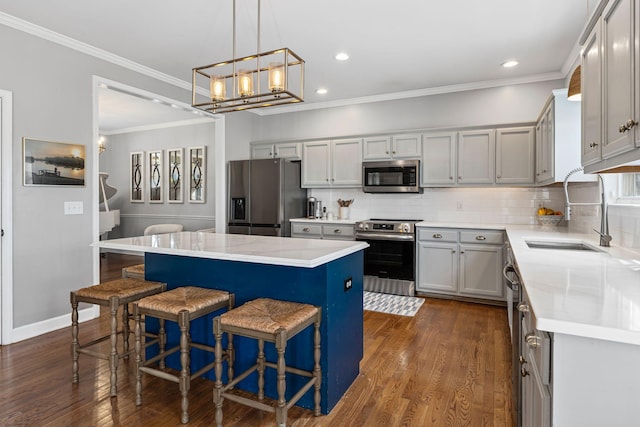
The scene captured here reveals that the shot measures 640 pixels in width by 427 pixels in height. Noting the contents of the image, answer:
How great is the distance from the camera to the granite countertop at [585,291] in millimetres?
889

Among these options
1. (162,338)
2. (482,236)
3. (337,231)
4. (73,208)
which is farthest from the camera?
(337,231)

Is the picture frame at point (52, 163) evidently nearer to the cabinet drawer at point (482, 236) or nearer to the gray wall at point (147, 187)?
the gray wall at point (147, 187)

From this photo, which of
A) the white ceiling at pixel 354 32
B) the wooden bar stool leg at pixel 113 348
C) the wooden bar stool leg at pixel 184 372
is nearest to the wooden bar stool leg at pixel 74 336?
the wooden bar stool leg at pixel 113 348

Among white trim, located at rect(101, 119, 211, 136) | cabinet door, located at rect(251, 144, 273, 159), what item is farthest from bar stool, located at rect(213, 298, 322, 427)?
white trim, located at rect(101, 119, 211, 136)

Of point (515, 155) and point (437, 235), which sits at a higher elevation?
point (515, 155)

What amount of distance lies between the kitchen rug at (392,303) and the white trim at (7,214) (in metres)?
3.33

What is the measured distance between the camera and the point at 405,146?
15.8 feet

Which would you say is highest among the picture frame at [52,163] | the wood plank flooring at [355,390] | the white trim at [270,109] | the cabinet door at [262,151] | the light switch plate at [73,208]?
the white trim at [270,109]

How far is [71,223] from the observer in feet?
11.6

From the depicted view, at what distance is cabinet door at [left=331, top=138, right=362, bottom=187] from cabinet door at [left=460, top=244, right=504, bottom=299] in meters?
1.73

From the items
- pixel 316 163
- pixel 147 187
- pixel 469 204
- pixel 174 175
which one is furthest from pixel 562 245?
pixel 147 187

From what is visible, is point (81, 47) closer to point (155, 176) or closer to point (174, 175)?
point (174, 175)

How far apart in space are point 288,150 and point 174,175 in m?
2.93

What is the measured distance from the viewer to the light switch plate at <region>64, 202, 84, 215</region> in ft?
11.4
